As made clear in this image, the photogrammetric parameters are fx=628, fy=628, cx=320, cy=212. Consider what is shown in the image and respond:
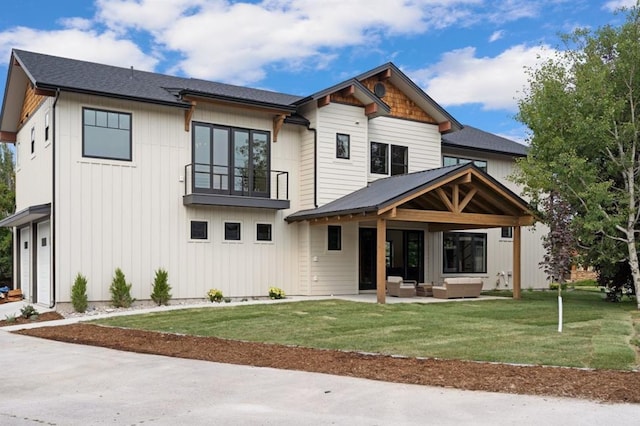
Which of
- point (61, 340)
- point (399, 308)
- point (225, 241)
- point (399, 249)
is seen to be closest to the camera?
point (61, 340)

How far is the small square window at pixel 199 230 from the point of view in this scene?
1834 cm

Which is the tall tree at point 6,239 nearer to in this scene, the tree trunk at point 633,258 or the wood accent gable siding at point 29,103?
the wood accent gable siding at point 29,103

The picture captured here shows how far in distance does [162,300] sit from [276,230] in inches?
172

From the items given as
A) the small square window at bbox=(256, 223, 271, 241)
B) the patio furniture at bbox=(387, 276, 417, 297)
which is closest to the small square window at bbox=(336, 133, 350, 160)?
the small square window at bbox=(256, 223, 271, 241)

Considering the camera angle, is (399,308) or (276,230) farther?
(276,230)

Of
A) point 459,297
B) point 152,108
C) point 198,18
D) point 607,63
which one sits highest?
point 198,18

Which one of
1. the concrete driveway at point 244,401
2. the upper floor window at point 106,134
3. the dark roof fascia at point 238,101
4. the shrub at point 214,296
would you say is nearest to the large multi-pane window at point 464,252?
the dark roof fascia at point 238,101

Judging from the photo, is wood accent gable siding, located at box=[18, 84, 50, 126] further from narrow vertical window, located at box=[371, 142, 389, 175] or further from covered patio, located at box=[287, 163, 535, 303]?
narrow vertical window, located at box=[371, 142, 389, 175]

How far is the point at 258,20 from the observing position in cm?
1970

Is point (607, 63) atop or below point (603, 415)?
atop

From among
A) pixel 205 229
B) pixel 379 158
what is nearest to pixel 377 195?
pixel 379 158

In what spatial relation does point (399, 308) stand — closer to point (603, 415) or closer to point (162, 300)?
point (162, 300)

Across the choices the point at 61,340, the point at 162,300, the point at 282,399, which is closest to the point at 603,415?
the point at 282,399

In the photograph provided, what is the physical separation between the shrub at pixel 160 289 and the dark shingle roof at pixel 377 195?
4.53 m
